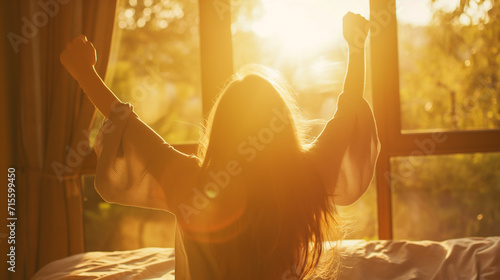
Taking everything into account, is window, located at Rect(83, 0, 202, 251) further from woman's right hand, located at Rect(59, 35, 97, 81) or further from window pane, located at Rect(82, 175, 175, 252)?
woman's right hand, located at Rect(59, 35, 97, 81)

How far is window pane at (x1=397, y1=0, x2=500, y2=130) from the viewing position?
256 cm

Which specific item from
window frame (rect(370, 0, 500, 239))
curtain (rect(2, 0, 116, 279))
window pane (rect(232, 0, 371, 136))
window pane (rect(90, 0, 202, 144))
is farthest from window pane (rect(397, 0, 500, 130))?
curtain (rect(2, 0, 116, 279))

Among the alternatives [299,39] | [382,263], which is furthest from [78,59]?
[299,39]

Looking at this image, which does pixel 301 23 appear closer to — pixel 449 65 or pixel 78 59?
pixel 449 65

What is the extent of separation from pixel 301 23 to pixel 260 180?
1.73 meters

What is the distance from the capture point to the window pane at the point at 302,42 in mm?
2484

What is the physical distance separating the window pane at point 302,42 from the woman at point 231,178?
152cm

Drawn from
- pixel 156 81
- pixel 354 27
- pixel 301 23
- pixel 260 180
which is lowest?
pixel 260 180

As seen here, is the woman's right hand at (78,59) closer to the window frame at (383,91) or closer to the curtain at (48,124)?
the curtain at (48,124)

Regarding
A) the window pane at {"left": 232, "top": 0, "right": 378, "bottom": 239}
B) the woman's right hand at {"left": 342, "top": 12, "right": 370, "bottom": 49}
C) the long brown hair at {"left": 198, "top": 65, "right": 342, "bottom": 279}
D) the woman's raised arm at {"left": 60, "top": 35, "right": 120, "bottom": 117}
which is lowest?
the long brown hair at {"left": 198, "top": 65, "right": 342, "bottom": 279}

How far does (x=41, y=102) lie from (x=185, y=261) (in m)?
1.50

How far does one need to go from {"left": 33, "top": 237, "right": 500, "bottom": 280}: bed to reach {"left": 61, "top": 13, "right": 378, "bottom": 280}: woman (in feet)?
1.80

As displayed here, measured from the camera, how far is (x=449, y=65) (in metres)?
2.61

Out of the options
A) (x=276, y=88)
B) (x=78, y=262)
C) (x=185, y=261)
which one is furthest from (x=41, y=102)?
(x=276, y=88)
